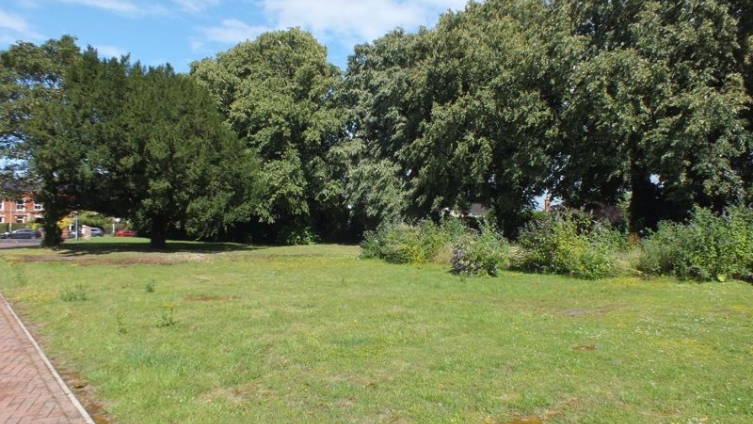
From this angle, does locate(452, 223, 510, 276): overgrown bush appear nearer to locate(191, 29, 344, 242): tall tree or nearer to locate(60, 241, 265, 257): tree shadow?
locate(60, 241, 265, 257): tree shadow

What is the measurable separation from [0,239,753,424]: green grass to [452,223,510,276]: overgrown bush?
282 cm

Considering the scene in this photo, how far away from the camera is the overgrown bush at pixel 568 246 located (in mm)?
15914

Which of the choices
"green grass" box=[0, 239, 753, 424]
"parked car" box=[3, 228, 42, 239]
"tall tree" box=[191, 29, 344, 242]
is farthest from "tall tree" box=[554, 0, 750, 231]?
"parked car" box=[3, 228, 42, 239]

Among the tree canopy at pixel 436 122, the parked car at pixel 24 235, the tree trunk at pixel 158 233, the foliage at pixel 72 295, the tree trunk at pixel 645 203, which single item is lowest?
the parked car at pixel 24 235

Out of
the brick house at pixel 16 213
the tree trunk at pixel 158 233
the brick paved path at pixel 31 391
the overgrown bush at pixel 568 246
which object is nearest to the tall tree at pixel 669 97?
the overgrown bush at pixel 568 246

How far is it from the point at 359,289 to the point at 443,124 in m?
16.1

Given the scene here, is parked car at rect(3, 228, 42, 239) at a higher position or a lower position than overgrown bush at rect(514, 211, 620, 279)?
lower

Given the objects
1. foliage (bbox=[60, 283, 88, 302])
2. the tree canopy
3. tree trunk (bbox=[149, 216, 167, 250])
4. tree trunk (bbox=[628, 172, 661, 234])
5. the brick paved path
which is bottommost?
the brick paved path

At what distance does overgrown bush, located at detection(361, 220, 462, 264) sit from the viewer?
68.1 feet

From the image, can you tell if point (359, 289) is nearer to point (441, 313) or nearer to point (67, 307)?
point (441, 313)

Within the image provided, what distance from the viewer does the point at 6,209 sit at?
10150cm

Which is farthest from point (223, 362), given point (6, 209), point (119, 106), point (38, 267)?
point (6, 209)

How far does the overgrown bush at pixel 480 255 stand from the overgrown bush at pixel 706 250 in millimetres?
3959

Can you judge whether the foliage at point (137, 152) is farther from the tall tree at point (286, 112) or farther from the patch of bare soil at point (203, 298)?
the patch of bare soil at point (203, 298)
